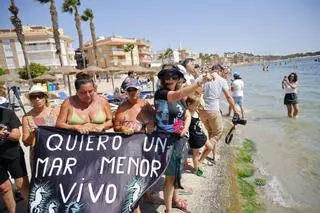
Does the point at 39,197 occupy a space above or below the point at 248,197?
above

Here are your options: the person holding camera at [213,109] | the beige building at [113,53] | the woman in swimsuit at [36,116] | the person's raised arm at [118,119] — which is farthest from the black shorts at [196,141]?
the beige building at [113,53]

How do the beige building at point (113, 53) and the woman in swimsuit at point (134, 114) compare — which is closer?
the woman in swimsuit at point (134, 114)

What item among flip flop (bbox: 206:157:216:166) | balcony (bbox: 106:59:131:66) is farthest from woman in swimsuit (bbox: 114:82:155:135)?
balcony (bbox: 106:59:131:66)

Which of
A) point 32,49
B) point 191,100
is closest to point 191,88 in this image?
point 191,100

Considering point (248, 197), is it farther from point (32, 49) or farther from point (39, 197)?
point (32, 49)

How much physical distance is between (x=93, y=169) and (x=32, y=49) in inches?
2429

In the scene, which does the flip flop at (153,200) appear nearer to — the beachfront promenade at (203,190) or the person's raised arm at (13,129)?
the beachfront promenade at (203,190)

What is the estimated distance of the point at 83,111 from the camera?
3406 mm

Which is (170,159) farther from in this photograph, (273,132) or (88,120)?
(273,132)

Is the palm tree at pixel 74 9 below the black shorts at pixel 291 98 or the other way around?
the other way around

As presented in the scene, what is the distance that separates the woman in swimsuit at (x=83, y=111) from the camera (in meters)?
3.32

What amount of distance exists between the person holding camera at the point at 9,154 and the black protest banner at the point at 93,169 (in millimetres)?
376

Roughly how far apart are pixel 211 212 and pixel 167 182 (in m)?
0.98

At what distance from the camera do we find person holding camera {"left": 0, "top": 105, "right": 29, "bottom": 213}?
3.25 meters
